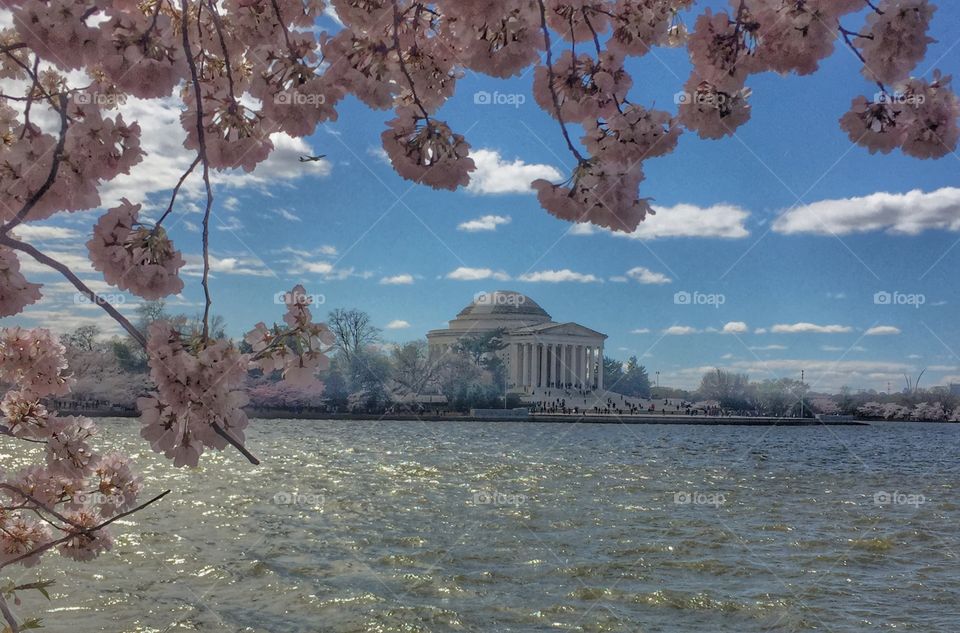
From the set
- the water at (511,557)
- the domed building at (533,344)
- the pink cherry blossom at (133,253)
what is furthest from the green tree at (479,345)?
the pink cherry blossom at (133,253)

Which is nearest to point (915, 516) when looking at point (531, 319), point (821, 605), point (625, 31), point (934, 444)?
point (821, 605)

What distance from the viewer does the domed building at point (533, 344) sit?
74.6m

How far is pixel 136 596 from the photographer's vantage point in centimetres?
761

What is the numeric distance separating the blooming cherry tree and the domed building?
6827cm

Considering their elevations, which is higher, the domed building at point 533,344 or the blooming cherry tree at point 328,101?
the domed building at point 533,344

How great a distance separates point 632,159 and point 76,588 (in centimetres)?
764

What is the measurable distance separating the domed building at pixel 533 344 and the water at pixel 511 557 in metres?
53.5

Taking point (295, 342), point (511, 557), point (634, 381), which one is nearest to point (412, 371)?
point (634, 381)

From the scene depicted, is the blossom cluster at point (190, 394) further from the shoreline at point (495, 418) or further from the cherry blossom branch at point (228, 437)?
the shoreline at point (495, 418)

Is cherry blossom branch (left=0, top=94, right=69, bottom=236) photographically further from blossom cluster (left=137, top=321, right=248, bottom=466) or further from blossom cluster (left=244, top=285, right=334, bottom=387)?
blossom cluster (left=244, top=285, right=334, bottom=387)

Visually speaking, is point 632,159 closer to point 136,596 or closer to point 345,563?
point 136,596

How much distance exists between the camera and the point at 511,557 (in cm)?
974

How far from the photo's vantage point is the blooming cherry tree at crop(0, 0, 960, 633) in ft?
7.29

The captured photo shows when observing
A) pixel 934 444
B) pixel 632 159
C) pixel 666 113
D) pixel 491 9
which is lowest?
pixel 934 444
